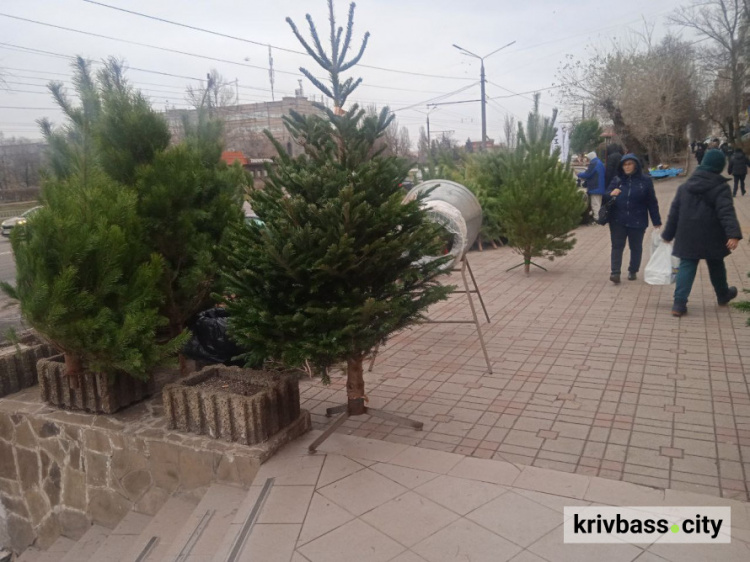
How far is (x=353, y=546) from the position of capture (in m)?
2.79

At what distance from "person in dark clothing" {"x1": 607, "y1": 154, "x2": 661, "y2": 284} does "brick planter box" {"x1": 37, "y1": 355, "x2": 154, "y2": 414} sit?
6.47 metres

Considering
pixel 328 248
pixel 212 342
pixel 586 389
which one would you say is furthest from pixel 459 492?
pixel 212 342

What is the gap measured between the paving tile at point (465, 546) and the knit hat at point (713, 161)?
515 centimetres

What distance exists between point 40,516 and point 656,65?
112 feet

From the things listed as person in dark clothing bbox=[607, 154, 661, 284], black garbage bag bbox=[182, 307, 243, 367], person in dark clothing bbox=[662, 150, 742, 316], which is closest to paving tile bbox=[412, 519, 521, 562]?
black garbage bag bbox=[182, 307, 243, 367]

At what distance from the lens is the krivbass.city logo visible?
106 inches

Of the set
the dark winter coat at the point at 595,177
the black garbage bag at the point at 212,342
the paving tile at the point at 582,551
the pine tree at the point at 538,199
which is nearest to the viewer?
the paving tile at the point at 582,551

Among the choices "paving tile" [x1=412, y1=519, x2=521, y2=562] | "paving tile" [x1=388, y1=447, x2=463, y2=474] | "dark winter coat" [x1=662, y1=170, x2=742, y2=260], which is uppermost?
"dark winter coat" [x1=662, y1=170, x2=742, y2=260]

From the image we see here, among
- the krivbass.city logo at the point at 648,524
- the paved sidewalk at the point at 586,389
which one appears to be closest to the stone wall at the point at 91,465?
the paved sidewalk at the point at 586,389

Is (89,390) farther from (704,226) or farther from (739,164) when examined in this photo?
(739,164)

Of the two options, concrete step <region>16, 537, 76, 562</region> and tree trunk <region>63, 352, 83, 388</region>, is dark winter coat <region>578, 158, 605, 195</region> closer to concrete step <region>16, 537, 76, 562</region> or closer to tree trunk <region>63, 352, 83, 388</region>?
tree trunk <region>63, 352, 83, 388</region>

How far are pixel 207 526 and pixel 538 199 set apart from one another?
287 inches

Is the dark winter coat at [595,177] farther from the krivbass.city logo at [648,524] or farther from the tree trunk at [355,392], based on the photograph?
the krivbass.city logo at [648,524]

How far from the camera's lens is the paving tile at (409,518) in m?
2.85
